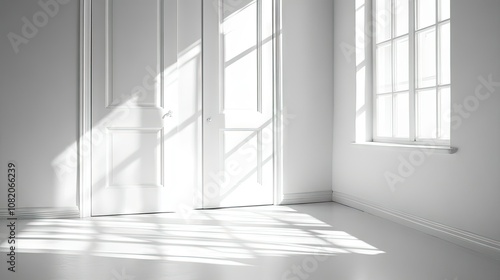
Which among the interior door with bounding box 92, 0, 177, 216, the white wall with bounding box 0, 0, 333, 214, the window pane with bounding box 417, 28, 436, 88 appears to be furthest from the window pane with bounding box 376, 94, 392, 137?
the interior door with bounding box 92, 0, 177, 216

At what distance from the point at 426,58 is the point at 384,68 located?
593mm

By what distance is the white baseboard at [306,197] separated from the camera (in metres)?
4.36

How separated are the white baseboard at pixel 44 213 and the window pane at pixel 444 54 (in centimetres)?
323

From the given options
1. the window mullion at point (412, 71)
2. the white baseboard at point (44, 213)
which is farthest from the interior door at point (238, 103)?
the window mullion at point (412, 71)

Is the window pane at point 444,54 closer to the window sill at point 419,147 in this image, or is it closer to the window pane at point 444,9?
the window pane at point 444,9

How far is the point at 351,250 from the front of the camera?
2.70 meters

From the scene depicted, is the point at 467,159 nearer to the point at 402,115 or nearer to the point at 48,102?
the point at 402,115

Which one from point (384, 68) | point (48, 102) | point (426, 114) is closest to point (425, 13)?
point (384, 68)

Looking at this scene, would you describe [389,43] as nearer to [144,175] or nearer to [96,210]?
[144,175]

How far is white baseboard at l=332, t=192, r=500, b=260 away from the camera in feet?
8.56

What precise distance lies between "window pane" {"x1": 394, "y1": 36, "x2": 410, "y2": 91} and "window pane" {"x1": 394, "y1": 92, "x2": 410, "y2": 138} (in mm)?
83

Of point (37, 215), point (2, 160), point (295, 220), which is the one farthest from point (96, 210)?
point (295, 220)

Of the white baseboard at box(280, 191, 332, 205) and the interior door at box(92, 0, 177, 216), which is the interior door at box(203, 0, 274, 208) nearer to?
the white baseboard at box(280, 191, 332, 205)

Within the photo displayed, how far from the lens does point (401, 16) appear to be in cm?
369
